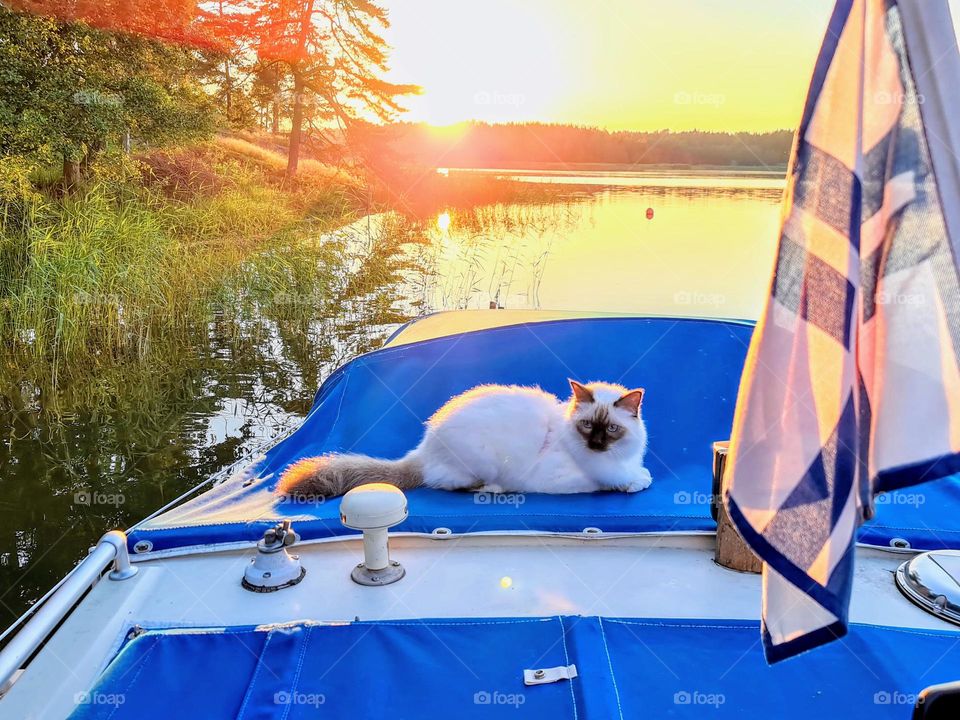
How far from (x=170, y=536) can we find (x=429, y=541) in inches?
28.4

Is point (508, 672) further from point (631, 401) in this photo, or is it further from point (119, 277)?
Answer: point (119, 277)

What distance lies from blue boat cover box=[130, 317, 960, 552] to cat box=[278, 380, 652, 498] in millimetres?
70

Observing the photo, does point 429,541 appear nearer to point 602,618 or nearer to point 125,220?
point 602,618

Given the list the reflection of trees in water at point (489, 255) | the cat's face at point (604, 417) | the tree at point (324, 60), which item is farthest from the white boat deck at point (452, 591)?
the tree at point (324, 60)

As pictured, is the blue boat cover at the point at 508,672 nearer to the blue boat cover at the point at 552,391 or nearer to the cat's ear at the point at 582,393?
the blue boat cover at the point at 552,391

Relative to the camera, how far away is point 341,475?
7.45ft

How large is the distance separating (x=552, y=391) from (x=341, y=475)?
4.08ft

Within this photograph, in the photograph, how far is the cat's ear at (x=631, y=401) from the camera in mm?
2416

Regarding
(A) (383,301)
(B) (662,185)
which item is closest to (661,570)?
(A) (383,301)

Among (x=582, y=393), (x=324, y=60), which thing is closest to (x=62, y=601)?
(x=582, y=393)

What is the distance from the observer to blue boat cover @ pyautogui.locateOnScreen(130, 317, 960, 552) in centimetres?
194

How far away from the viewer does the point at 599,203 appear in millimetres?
17297

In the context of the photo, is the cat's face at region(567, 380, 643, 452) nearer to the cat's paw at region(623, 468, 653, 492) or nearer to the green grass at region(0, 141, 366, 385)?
the cat's paw at region(623, 468, 653, 492)

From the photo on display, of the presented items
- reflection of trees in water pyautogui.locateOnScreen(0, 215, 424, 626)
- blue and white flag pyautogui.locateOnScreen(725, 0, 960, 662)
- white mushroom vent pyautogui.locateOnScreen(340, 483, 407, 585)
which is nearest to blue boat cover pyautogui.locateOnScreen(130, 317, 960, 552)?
white mushroom vent pyautogui.locateOnScreen(340, 483, 407, 585)
